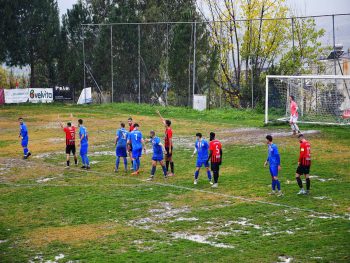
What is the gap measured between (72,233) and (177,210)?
3951mm

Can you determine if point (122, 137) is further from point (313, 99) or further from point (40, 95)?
point (40, 95)

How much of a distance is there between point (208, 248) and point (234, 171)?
10.7m

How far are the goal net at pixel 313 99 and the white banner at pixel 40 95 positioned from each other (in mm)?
27281

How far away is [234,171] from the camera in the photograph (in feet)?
87.0

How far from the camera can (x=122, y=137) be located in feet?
86.5

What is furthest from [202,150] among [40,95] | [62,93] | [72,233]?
[62,93]

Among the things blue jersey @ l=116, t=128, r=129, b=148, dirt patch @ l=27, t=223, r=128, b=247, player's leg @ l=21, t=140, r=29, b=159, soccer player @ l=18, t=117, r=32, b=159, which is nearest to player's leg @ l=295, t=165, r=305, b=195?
dirt patch @ l=27, t=223, r=128, b=247

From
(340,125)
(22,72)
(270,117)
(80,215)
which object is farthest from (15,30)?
(80,215)

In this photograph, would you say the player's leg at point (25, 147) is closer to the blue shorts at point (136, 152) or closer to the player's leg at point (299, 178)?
the blue shorts at point (136, 152)

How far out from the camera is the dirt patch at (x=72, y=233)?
56.8ft

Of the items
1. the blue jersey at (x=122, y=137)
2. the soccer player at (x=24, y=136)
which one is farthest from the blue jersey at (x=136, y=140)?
the soccer player at (x=24, y=136)

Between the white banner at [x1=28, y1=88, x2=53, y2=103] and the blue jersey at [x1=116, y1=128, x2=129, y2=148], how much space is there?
36.6 metres

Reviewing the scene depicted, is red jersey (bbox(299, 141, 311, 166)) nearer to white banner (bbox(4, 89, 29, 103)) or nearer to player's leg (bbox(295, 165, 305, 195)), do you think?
player's leg (bbox(295, 165, 305, 195))

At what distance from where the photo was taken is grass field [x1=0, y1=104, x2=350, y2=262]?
1597 centimetres
